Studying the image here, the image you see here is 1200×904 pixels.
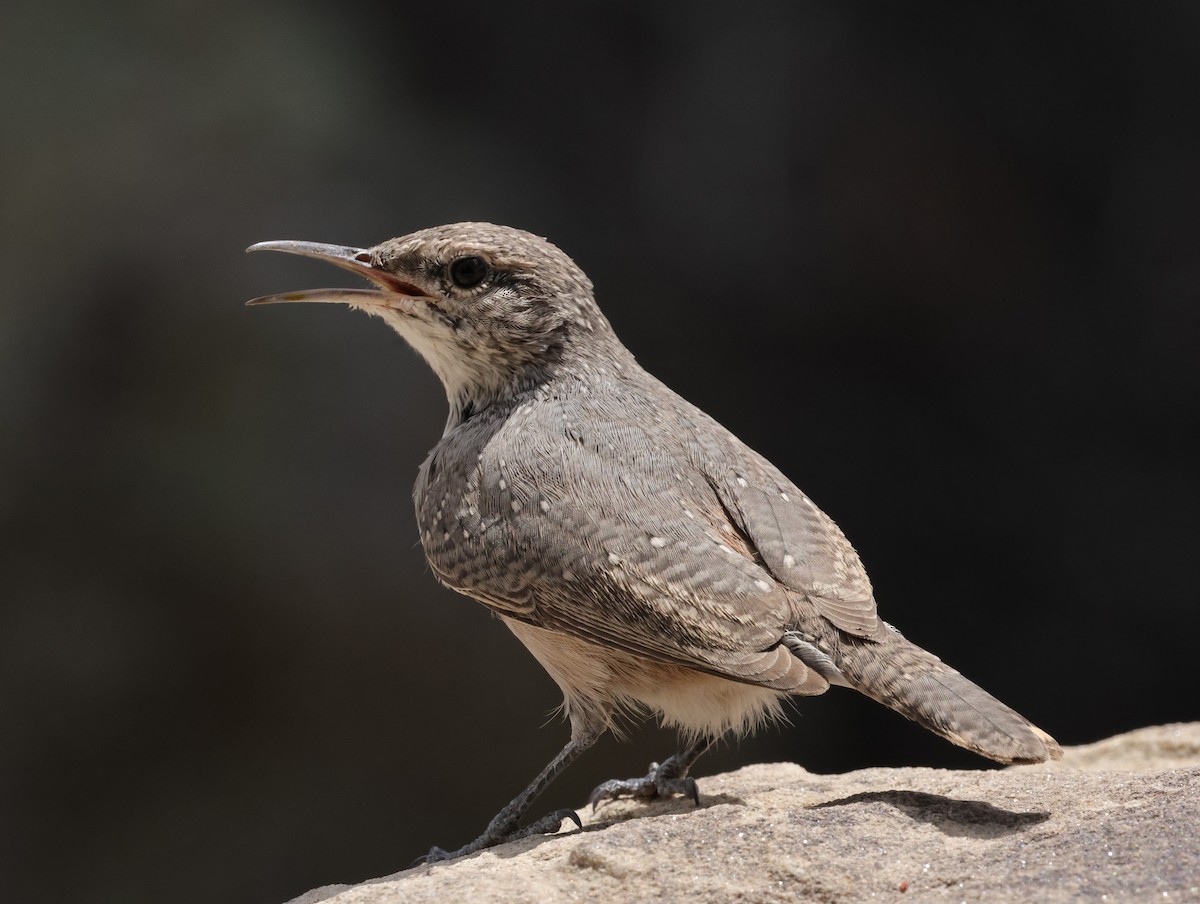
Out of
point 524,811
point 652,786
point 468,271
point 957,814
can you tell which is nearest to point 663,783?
point 652,786

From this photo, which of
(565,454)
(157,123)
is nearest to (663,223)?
(157,123)

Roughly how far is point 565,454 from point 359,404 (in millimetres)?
4491

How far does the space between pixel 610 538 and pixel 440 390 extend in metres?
4.83

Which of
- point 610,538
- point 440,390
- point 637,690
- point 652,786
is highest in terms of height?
point 440,390

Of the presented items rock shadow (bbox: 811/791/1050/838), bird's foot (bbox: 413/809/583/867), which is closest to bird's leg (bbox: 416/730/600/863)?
bird's foot (bbox: 413/809/583/867)

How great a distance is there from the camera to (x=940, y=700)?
147 inches

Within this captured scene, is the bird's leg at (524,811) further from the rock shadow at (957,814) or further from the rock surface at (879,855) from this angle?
the rock shadow at (957,814)

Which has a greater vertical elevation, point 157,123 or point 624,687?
point 157,123

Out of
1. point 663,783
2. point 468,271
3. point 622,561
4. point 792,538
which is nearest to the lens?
point 622,561

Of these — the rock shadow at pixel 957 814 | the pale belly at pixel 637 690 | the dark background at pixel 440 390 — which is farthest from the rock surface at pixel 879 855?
the dark background at pixel 440 390

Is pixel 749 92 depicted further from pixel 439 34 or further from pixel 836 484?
pixel 836 484

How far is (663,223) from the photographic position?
31.1 feet

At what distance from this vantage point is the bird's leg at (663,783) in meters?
4.76

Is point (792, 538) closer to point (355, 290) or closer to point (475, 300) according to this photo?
point (475, 300)
